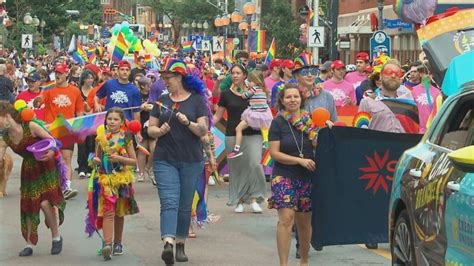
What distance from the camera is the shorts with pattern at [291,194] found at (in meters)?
9.25

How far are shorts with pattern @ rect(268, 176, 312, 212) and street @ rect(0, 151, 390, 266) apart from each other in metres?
1.22

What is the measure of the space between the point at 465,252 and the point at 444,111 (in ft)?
5.26

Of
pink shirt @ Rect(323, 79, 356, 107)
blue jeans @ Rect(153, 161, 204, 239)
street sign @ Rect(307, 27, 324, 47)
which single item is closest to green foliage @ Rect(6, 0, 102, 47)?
street sign @ Rect(307, 27, 324, 47)

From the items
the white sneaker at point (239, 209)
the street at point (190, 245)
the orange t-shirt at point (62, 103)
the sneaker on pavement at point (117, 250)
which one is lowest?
the white sneaker at point (239, 209)

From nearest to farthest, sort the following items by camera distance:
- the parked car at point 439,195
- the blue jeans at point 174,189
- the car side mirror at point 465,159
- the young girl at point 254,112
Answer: the car side mirror at point 465,159 → the parked car at point 439,195 → the blue jeans at point 174,189 → the young girl at point 254,112

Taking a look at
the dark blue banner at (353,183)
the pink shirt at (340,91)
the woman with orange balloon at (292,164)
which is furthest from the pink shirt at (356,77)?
the woman with orange balloon at (292,164)

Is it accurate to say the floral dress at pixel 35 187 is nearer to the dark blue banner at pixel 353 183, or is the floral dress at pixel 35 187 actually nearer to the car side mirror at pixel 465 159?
the dark blue banner at pixel 353 183

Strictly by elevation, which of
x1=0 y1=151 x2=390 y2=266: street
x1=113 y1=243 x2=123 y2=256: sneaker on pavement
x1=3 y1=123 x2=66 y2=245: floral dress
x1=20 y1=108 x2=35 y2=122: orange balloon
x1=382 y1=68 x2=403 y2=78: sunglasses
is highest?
x1=382 y1=68 x2=403 y2=78: sunglasses

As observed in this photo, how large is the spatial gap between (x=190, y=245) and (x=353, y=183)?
263 centimetres

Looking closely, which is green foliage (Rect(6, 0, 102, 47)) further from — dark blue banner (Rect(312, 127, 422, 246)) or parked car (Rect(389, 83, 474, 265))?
parked car (Rect(389, 83, 474, 265))

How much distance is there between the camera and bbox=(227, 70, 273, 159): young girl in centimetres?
1373

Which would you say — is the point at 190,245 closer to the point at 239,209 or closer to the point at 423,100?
the point at 239,209

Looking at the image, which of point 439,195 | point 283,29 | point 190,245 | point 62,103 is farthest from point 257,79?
point 283,29

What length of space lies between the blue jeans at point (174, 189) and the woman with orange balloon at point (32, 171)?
1093 millimetres
